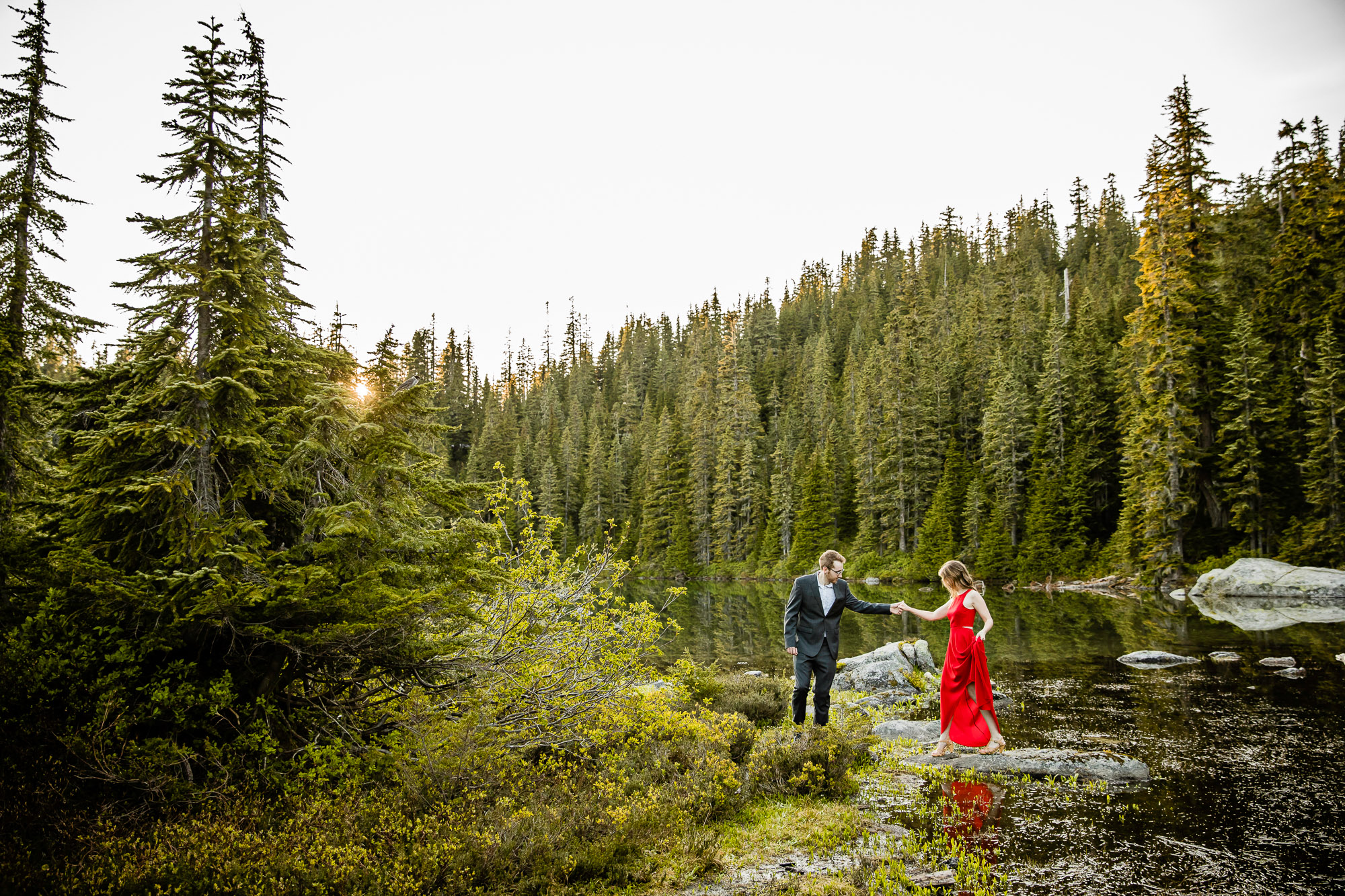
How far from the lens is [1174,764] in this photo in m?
8.45

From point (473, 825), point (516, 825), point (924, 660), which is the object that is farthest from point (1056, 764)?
point (924, 660)

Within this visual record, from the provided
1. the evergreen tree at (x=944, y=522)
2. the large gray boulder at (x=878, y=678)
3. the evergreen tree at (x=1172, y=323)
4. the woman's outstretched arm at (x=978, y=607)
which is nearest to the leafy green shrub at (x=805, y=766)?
the woman's outstretched arm at (x=978, y=607)

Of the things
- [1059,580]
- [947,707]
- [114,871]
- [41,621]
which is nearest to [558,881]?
[114,871]

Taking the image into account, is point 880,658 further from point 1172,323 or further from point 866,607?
point 1172,323

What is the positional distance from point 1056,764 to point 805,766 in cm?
301

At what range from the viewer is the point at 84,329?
1095cm

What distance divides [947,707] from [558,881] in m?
5.77

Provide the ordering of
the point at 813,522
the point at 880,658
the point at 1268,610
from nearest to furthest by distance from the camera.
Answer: the point at 880,658 < the point at 1268,610 < the point at 813,522

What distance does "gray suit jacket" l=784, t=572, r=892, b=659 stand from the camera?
8938 mm

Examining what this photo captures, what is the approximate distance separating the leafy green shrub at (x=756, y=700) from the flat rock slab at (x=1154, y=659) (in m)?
9.14

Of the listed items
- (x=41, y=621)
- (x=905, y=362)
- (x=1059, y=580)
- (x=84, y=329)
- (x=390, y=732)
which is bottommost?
(x=1059, y=580)

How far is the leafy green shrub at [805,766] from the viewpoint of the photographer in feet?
24.5

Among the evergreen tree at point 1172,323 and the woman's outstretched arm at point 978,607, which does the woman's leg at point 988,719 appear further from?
the evergreen tree at point 1172,323

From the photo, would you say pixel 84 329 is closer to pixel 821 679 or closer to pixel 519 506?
pixel 519 506
